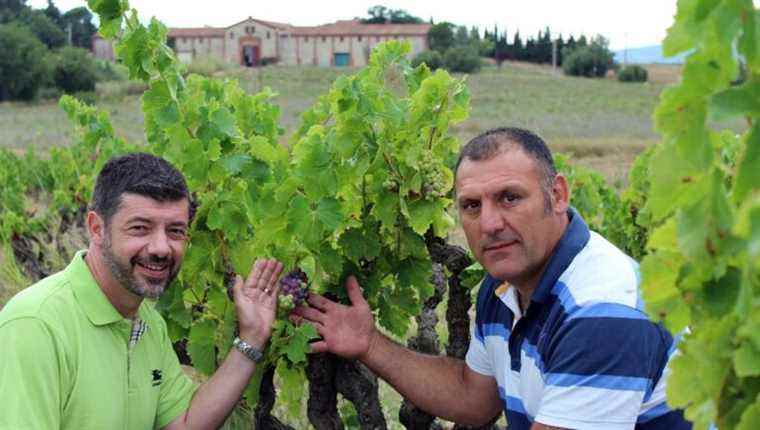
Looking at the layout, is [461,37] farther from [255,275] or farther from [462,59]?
[255,275]

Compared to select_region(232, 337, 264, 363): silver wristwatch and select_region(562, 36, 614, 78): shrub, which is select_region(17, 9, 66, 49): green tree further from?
select_region(232, 337, 264, 363): silver wristwatch

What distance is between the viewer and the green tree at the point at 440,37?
205 feet

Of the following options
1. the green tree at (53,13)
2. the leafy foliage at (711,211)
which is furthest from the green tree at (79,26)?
the leafy foliage at (711,211)

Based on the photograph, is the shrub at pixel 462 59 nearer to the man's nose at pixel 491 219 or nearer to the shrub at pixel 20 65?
the shrub at pixel 20 65

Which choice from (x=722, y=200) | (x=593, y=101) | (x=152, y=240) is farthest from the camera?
(x=593, y=101)

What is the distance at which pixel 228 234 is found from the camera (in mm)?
3662

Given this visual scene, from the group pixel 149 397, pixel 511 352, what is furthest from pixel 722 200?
pixel 149 397

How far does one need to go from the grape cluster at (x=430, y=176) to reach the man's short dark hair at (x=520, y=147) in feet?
0.91

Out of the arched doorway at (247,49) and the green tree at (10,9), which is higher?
the green tree at (10,9)

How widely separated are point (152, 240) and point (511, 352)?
1237mm

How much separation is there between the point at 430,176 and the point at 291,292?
631mm

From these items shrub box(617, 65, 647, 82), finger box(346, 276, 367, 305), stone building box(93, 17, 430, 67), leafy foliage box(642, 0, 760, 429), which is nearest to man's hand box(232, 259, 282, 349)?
finger box(346, 276, 367, 305)

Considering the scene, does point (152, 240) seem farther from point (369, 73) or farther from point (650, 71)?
point (650, 71)

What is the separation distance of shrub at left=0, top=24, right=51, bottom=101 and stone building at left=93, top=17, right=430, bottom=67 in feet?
44.1
